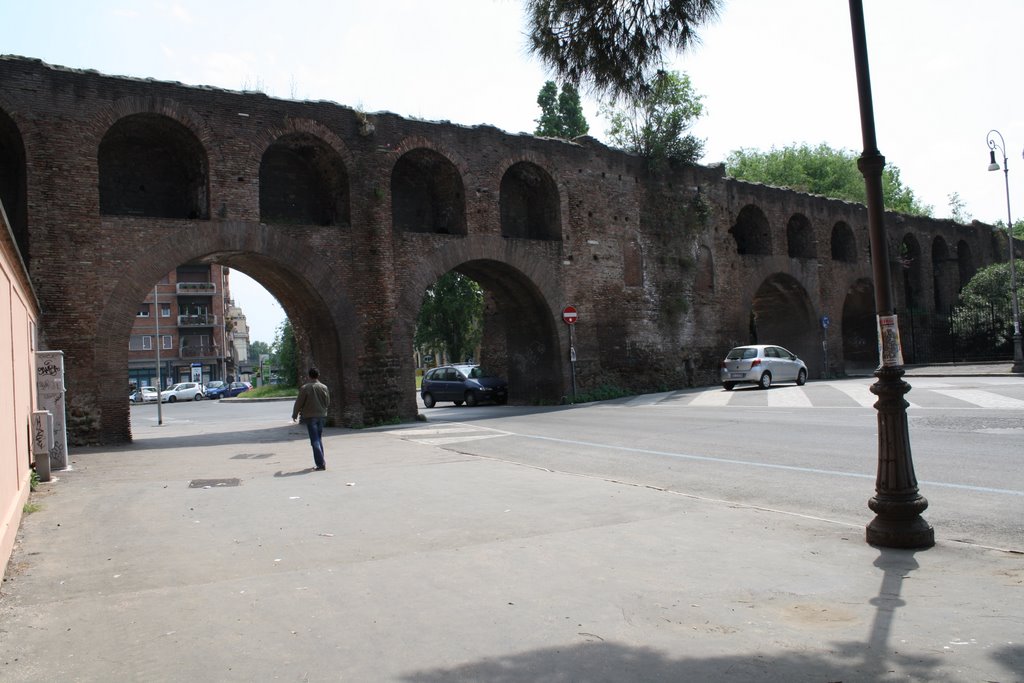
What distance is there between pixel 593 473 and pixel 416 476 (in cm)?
233

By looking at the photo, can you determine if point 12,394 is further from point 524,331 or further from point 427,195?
point 524,331

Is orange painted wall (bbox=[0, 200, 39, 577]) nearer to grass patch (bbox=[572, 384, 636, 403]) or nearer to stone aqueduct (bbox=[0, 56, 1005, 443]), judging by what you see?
stone aqueduct (bbox=[0, 56, 1005, 443])

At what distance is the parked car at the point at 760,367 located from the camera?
25.1 meters

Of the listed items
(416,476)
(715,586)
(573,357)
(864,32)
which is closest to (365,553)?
(715,586)

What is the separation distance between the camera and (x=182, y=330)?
73.9 meters

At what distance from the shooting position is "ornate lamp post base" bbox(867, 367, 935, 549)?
18.9 ft

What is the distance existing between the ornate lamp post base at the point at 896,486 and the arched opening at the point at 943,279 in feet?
133

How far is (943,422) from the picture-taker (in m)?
12.5

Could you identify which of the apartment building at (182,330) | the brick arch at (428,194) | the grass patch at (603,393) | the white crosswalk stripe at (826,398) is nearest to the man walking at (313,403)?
the white crosswalk stripe at (826,398)

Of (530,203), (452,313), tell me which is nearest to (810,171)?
(452,313)

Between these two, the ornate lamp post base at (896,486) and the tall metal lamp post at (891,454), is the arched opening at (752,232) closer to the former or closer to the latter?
the tall metal lamp post at (891,454)

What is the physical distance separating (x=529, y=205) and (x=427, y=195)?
370 cm

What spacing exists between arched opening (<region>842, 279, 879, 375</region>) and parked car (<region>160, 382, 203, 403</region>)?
145ft

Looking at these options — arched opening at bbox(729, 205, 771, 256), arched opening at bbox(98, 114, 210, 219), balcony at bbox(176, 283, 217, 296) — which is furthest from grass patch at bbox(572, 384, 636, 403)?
balcony at bbox(176, 283, 217, 296)
